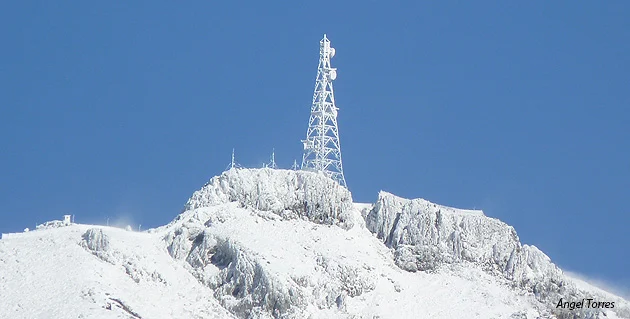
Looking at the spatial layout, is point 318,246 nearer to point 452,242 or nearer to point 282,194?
point 282,194

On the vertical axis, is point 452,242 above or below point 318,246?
above

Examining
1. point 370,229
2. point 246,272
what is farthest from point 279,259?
point 370,229

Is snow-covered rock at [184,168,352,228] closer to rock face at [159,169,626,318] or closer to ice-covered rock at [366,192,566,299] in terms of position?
rock face at [159,169,626,318]

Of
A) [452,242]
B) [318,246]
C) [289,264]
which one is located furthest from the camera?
[452,242]

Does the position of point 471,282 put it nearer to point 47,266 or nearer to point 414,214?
point 414,214

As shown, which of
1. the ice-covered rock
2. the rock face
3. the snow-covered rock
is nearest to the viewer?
the rock face

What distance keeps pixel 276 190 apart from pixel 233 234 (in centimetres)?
904

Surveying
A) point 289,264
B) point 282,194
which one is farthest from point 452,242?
point 289,264

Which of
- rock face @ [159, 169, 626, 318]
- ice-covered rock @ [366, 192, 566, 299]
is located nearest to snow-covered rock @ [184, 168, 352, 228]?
rock face @ [159, 169, 626, 318]

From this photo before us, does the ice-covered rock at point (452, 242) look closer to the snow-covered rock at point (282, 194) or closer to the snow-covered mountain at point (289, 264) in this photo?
the snow-covered mountain at point (289, 264)

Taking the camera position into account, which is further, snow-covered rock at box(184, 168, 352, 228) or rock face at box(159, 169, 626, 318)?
snow-covered rock at box(184, 168, 352, 228)

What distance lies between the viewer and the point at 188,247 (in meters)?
141

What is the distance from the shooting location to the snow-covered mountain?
132 meters

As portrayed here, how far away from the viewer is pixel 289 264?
13988cm
